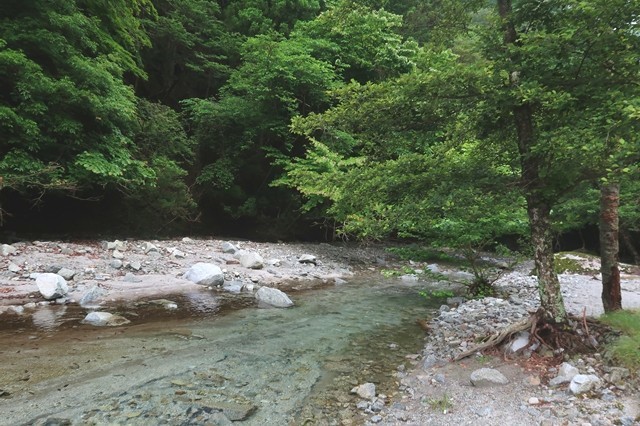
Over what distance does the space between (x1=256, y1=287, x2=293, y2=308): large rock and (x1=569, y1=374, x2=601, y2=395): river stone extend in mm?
5838

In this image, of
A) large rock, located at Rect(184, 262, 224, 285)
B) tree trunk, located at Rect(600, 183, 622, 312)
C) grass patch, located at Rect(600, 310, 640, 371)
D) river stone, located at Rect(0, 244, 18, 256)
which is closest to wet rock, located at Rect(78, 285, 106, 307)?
large rock, located at Rect(184, 262, 224, 285)

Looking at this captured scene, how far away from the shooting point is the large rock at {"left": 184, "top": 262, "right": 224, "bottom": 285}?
1027 cm

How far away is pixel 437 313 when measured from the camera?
9.05 metres

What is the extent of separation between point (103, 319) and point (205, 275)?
359 cm

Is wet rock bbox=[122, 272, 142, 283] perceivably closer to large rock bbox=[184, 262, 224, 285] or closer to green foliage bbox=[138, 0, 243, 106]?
large rock bbox=[184, 262, 224, 285]

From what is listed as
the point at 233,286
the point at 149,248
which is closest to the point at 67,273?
the point at 149,248

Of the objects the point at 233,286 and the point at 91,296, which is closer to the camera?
the point at 91,296

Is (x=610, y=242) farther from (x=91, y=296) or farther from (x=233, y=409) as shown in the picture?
(x=91, y=296)

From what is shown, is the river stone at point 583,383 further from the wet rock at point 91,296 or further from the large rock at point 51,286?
the large rock at point 51,286

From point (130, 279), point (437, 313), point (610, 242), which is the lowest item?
point (437, 313)

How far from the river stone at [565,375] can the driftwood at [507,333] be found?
0.67 m

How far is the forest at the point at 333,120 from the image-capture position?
434cm

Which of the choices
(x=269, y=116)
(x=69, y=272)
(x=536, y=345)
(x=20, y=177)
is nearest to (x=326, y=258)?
(x=269, y=116)

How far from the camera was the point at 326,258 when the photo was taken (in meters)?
16.4
